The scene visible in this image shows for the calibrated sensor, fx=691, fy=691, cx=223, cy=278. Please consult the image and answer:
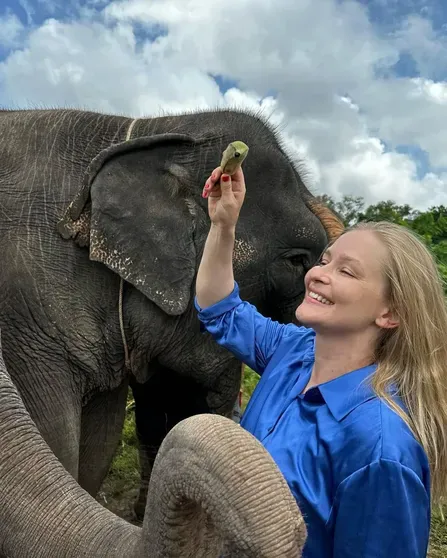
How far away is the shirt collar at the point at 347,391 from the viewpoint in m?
1.53

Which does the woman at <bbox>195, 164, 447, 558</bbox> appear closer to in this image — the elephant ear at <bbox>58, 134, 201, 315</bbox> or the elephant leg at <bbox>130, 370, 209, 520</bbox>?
the elephant ear at <bbox>58, 134, 201, 315</bbox>

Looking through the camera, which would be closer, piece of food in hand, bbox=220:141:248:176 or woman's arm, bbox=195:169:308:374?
piece of food in hand, bbox=220:141:248:176

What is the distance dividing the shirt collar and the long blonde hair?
0.08 feet

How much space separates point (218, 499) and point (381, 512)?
1.47 feet

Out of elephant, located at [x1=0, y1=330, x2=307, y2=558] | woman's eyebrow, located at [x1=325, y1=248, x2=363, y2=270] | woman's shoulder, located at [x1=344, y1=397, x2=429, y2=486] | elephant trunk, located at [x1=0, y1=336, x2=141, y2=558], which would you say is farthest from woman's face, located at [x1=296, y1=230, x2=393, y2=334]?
elephant trunk, located at [x1=0, y1=336, x2=141, y2=558]

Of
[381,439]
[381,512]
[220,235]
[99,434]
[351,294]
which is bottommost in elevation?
[99,434]

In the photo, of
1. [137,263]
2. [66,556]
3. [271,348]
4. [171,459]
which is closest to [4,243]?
[137,263]

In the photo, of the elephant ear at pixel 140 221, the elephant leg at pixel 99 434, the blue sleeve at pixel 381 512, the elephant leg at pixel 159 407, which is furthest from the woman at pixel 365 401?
the elephant leg at pixel 159 407

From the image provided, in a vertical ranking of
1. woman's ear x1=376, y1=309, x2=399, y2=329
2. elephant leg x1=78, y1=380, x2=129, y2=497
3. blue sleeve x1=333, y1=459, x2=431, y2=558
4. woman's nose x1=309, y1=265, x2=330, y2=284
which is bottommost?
elephant leg x1=78, y1=380, x2=129, y2=497

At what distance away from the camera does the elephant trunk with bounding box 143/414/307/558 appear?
1067 millimetres

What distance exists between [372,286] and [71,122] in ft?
6.29

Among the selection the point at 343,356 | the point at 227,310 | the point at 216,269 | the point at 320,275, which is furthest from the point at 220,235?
the point at 343,356

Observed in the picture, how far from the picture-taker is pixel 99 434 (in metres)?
3.44

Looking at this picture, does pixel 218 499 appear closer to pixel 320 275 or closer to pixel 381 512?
pixel 381 512
